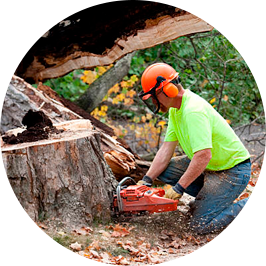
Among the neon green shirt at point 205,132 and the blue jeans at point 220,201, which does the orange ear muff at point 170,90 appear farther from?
the blue jeans at point 220,201

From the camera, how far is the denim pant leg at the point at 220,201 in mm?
3914

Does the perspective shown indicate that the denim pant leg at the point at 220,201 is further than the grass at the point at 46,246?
Yes

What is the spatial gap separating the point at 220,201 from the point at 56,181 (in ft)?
5.03

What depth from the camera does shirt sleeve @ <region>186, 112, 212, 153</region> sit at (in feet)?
11.8

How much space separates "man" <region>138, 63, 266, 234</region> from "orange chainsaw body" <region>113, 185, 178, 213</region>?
0.09 metres

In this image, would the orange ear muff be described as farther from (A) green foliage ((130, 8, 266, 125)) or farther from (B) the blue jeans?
(A) green foliage ((130, 8, 266, 125))

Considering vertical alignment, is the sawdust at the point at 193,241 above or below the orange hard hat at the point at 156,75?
below

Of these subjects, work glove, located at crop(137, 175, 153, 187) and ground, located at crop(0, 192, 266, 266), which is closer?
ground, located at crop(0, 192, 266, 266)

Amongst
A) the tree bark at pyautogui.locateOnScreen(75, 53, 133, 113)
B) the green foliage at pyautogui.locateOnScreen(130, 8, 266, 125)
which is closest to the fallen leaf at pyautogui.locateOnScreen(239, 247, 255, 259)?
Answer: the green foliage at pyautogui.locateOnScreen(130, 8, 266, 125)

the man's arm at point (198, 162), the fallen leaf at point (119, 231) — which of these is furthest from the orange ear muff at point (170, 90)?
the fallen leaf at point (119, 231)

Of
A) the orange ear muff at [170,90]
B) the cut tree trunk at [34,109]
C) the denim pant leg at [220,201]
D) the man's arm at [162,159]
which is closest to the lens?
the orange ear muff at [170,90]

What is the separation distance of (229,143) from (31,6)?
3.03m

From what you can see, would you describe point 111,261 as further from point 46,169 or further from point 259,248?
point 259,248

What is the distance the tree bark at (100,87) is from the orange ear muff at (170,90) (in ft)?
9.85
